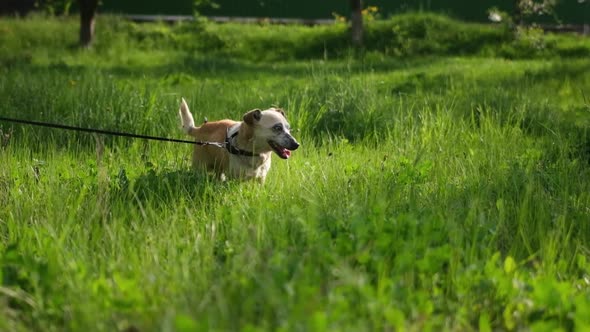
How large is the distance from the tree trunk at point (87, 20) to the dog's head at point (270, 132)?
10763 millimetres

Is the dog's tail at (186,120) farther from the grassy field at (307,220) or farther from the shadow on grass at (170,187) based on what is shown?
the shadow on grass at (170,187)

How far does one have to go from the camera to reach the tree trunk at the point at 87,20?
47.7 feet

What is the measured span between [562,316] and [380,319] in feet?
2.30

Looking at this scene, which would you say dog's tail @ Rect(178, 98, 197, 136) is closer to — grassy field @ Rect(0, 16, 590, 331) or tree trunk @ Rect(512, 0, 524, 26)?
grassy field @ Rect(0, 16, 590, 331)

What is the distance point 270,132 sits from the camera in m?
4.84

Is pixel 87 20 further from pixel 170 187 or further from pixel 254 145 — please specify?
pixel 170 187

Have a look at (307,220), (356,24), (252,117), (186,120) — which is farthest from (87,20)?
(307,220)

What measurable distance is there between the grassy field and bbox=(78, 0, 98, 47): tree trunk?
6.90 meters

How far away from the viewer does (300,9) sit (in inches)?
753

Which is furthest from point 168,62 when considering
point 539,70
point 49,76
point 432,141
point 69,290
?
point 69,290

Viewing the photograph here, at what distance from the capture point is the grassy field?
8.14 ft

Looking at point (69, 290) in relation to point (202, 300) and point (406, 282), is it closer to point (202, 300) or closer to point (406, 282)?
point (202, 300)

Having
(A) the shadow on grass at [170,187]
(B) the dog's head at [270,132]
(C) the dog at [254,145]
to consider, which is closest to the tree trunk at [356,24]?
(C) the dog at [254,145]

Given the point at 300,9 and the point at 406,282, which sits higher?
the point at 300,9
